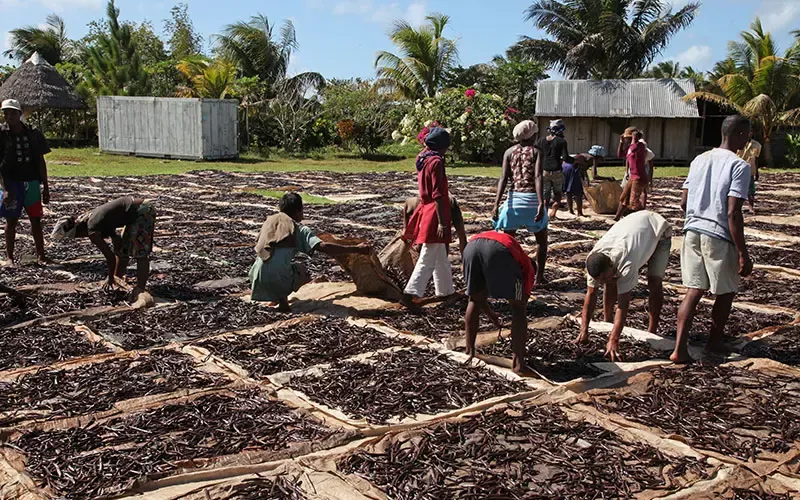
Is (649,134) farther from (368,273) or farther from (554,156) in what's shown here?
(368,273)

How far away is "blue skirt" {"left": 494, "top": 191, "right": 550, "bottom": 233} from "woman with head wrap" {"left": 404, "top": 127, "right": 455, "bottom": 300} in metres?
0.87

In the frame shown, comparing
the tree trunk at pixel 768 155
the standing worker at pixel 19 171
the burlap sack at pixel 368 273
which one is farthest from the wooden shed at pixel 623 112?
the burlap sack at pixel 368 273

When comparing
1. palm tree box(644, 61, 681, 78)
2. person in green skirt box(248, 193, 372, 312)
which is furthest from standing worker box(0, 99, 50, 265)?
palm tree box(644, 61, 681, 78)

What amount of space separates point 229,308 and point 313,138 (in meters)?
28.4

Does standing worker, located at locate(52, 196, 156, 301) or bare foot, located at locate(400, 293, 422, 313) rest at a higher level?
standing worker, located at locate(52, 196, 156, 301)

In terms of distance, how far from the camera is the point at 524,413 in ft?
16.1

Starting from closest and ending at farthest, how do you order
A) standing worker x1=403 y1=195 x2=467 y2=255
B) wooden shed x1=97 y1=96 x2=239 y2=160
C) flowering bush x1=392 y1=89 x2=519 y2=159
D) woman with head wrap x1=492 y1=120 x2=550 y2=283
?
standing worker x1=403 y1=195 x2=467 y2=255 → woman with head wrap x1=492 y1=120 x2=550 y2=283 → flowering bush x1=392 y1=89 x2=519 y2=159 → wooden shed x1=97 y1=96 x2=239 y2=160

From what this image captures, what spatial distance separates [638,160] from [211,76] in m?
23.2

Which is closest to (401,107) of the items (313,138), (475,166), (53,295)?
(313,138)

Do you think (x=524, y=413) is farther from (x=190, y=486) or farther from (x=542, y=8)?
(x=542, y=8)

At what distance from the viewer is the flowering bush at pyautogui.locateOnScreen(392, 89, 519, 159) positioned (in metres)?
30.2

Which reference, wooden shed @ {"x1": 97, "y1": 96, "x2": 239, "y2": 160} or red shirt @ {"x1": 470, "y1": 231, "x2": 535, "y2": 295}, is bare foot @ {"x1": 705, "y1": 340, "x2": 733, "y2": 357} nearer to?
red shirt @ {"x1": 470, "y1": 231, "x2": 535, "y2": 295}

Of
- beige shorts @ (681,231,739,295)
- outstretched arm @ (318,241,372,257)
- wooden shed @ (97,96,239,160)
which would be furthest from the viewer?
wooden shed @ (97,96,239,160)

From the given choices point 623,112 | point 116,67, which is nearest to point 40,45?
point 116,67
